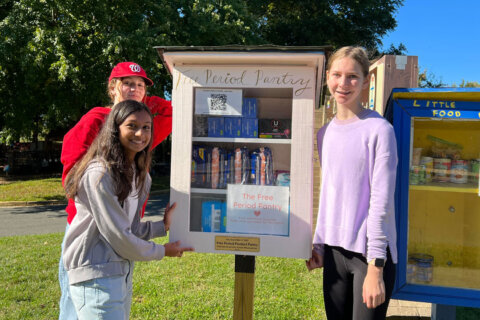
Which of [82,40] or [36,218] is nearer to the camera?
[36,218]

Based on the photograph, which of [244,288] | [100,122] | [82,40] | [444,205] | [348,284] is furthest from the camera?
[82,40]

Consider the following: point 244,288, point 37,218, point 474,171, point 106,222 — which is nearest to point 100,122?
point 106,222

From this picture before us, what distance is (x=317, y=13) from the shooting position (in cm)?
1839

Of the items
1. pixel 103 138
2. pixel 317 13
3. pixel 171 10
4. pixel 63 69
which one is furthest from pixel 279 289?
pixel 317 13

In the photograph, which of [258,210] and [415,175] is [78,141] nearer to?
[258,210]

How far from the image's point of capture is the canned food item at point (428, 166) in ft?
7.98

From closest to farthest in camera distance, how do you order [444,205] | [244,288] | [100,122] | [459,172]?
1. [100,122]
2. [244,288]
3. [459,172]
4. [444,205]

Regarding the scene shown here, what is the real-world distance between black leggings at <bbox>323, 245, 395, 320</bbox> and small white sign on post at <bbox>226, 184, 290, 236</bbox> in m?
0.32

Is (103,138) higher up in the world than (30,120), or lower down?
lower down

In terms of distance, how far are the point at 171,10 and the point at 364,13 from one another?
11131 millimetres

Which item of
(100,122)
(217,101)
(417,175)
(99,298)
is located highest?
(217,101)

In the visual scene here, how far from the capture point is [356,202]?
1720 mm

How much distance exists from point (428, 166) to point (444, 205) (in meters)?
0.48

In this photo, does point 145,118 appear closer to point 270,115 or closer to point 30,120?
point 270,115
